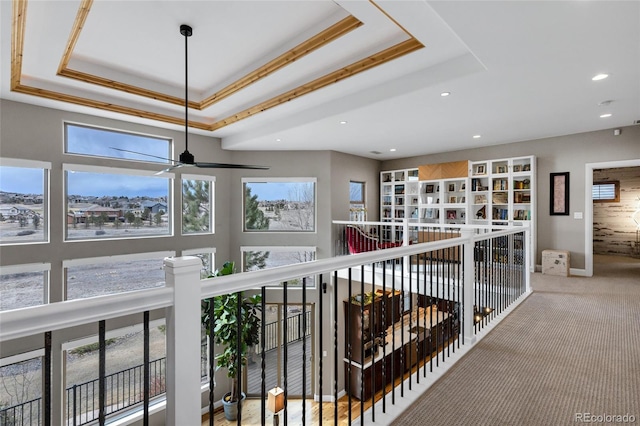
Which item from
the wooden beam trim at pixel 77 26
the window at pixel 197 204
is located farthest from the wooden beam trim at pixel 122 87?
the window at pixel 197 204

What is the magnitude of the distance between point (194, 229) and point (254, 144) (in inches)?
80.8

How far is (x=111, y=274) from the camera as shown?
512 cm

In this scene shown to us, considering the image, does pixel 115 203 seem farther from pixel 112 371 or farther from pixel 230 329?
pixel 230 329

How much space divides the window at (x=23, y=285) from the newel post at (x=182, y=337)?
4648mm

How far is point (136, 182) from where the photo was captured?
5.50 meters

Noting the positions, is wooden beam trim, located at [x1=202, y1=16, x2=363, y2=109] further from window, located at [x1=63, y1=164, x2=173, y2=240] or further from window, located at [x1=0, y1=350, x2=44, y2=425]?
window, located at [x1=0, y1=350, x2=44, y2=425]

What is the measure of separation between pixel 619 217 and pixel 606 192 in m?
0.72

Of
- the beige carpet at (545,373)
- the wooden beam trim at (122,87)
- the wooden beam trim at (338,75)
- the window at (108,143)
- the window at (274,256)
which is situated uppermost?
the wooden beam trim at (122,87)

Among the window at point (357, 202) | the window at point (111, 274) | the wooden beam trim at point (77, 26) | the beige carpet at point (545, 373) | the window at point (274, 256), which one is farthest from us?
the window at point (357, 202)

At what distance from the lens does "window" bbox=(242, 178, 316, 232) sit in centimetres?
694

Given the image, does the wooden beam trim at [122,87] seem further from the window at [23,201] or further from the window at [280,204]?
the window at [280,204]

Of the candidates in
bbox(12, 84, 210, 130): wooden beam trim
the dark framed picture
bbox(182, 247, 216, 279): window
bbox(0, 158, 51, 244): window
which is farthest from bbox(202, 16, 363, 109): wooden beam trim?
the dark framed picture

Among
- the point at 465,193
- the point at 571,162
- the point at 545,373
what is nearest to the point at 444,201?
the point at 465,193

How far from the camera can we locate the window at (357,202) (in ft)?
25.4
